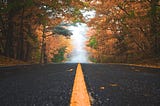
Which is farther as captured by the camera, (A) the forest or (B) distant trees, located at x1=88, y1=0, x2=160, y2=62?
(B) distant trees, located at x1=88, y1=0, x2=160, y2=62

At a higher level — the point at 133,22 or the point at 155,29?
the point at 133,22

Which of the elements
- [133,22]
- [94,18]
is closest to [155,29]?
[133,22]

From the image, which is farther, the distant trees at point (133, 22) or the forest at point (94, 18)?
the distant trees at point (133, 22)

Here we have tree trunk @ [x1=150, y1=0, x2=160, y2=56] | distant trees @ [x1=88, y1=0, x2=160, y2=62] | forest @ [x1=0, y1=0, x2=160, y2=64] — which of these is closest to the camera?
tree trunk @ [x1=150, y1=0, x2=160, y2=56]

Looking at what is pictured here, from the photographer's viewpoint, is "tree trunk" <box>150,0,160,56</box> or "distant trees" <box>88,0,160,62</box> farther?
"distant trees" <box>88,0,160,62</box>

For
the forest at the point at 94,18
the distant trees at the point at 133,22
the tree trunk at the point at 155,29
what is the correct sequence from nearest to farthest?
the tree trunk at the point at 155,29
the forest at the point at 94,18
the distant trees at the point at 133,22

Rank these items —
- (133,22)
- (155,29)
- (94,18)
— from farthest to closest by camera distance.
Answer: (94,18), (133,22), (155,29)

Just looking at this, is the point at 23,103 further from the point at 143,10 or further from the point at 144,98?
the point at 143,10

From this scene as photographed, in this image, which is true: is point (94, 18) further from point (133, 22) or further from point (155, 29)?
point (155, 29)

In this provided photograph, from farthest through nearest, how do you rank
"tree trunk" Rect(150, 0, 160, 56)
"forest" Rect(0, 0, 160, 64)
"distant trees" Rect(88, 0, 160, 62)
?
"distant trees" Rect(88, 0, 160, 62)
"forest" Rect(0, 0, 160, 64)
"tree trunk" Rect(150, 0, 160, 56)

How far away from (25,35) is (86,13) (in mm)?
6266

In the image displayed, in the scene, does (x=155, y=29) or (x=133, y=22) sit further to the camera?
(x=133, y=22)

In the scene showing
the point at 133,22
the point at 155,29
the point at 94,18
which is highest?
the point at 94,18

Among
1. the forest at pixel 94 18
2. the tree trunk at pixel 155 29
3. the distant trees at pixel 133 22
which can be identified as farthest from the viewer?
the distant trees at pixel 133 22
